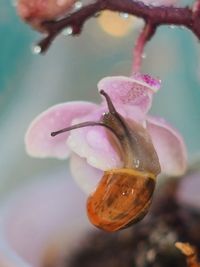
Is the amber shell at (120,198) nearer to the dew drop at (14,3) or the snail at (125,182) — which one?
the snail at (125,182)

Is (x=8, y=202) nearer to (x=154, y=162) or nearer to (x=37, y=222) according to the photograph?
(x=37, y=222)

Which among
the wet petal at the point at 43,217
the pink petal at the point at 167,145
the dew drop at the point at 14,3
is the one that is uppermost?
the dew drop at the point at 14,3

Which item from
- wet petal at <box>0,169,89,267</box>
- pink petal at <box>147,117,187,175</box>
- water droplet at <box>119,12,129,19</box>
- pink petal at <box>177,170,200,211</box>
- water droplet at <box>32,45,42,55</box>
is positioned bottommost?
pink petal at <box>177,170,200,211</box>

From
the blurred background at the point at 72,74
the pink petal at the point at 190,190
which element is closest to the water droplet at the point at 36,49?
the blurred background at the point at 72,74

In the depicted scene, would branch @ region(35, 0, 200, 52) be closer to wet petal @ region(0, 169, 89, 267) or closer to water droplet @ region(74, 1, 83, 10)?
water droplet @ region(74, 1, 83, 10)

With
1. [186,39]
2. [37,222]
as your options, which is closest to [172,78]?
[186,39]

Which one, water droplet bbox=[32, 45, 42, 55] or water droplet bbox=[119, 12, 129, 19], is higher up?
water droplet bbox=[119, 12, 129, 19]

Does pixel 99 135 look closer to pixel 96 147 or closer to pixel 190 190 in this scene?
pixel 96 147

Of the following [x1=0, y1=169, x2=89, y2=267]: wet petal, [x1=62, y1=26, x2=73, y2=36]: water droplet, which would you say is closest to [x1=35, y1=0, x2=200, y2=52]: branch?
[x1=62, y1=26, x2=73, y2=36]: water droplet
